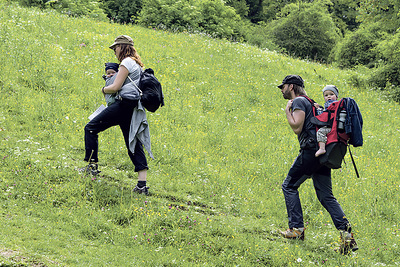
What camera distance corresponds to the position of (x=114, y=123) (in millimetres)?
6379

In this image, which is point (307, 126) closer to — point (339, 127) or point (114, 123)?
point (339, 127)

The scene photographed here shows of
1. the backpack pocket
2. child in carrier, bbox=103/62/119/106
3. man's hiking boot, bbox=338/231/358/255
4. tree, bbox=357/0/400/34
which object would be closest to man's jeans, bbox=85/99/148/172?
child in carrier, bbox=103/62/119/106

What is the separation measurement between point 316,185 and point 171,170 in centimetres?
330

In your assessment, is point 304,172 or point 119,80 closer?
point 304,172

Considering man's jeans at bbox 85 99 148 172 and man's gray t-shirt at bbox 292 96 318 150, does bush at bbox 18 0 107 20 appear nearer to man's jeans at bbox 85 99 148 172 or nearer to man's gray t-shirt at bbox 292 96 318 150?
man's jeans at bbox 85 99 148 172

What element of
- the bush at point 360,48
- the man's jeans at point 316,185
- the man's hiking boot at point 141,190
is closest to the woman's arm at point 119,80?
the man's hiking boot at point 141,190

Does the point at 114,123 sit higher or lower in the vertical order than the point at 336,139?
lower

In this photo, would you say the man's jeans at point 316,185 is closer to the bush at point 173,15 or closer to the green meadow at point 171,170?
the green meadow at point 171,170

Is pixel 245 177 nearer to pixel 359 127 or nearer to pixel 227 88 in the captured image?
pixel 359 127

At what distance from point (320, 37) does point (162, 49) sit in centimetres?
2144

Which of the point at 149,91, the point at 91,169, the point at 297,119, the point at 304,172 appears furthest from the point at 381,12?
the point at 91,169

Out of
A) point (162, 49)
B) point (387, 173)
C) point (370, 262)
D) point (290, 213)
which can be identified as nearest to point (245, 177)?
point (290, 213)

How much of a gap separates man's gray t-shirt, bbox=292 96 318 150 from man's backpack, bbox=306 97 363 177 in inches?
5.3

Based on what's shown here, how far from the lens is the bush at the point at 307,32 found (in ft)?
105
